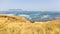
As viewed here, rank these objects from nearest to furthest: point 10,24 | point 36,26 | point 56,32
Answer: point 56,32 → point 36,26 → point 10,24

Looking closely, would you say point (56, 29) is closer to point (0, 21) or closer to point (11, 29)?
point (11, 29)

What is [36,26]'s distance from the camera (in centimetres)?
543

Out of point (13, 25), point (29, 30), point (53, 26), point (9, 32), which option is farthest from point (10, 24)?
point (53, 26)

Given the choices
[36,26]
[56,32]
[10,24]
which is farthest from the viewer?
[10,24]

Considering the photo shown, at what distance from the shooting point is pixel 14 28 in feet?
18.0

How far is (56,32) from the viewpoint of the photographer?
16.8 ft

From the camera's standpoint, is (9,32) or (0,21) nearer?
(9,32)

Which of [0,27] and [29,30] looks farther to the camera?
[0,27]

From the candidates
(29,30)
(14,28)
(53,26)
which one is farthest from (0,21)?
(53,26)

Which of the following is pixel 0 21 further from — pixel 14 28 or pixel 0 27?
pixel 14 28

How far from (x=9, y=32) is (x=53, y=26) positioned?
1515mm

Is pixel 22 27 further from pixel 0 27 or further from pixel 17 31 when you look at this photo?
pixel 0 27

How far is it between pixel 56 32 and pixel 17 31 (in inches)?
50.8

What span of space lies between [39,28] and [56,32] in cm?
58
